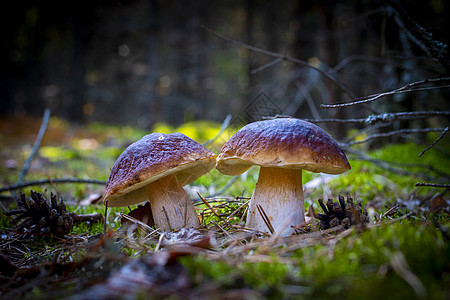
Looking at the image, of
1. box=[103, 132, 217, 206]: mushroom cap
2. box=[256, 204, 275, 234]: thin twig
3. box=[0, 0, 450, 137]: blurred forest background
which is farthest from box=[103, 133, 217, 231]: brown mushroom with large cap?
box=[0, 0, 450, 137]: blurred forest background

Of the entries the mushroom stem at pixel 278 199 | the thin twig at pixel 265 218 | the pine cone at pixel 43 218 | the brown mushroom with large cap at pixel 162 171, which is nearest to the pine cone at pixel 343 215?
the mushroom stem at pixel 278 199

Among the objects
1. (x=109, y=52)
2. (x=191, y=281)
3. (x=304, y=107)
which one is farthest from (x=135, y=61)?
(x=191, y=281)

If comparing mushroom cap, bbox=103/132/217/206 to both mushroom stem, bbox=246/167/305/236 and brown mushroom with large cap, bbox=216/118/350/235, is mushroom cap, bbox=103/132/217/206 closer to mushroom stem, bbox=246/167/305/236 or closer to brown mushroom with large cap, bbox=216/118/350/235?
brown mushroom with large cap, bbox=216/118/350/235

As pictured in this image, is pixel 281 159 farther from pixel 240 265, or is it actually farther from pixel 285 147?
pixel 240 265

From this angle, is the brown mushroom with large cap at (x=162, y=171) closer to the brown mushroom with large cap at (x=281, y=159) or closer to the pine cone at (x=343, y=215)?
the brown mushroom with large cap at (x=281, y=159)

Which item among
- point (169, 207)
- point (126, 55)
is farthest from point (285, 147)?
point (126, 55)

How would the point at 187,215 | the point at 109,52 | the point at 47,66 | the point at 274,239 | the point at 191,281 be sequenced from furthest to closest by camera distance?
the point at 47,66
the point at 109,52
the point at 187,215
the point at 274,239
the point at 191,281

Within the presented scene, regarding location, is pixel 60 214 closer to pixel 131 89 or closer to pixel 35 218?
pixel 35 218
